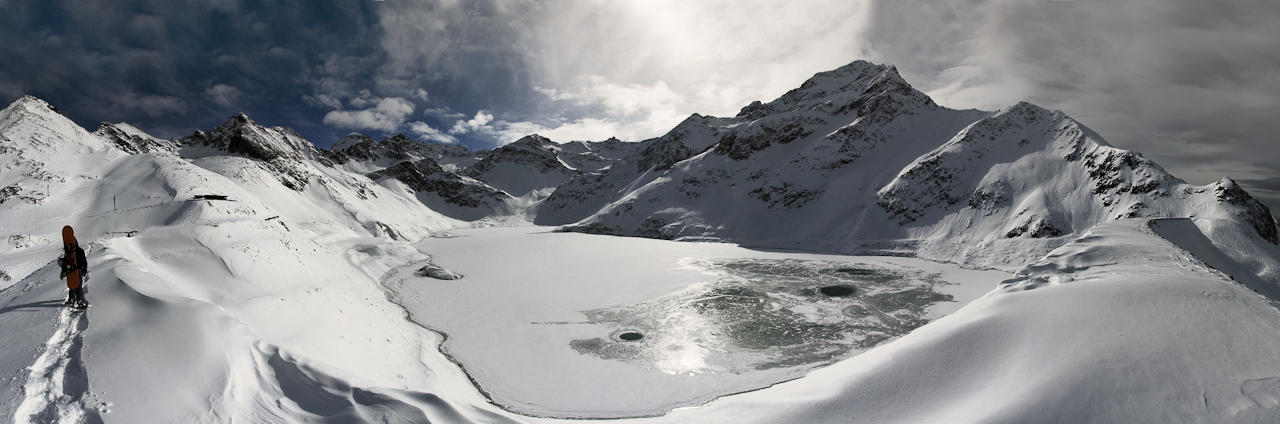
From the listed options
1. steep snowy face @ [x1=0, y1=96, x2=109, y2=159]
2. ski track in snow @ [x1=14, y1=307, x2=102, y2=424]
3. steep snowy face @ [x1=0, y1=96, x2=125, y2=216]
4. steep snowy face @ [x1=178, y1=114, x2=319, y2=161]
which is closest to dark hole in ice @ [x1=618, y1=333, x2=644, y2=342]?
ski track in snow @ [x1=14, y1=307, x2=102, y2=424]

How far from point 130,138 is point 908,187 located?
147 m

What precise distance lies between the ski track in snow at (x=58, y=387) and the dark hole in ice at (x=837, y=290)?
28239 mm

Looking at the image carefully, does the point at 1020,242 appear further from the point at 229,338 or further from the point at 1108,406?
the point at 229,338

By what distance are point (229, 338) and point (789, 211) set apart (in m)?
63.1

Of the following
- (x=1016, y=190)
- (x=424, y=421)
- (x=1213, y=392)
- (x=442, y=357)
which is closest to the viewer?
(x=1213, y=392)

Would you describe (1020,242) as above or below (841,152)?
below

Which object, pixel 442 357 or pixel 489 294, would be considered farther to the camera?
pixel 489 294

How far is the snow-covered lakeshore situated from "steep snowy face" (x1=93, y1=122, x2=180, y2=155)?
52.9 m

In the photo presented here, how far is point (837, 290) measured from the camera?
2773cm

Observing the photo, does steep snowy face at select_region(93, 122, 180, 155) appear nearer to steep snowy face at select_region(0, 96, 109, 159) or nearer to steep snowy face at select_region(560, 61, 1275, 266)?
steep snowy face at select_region(0, 96, 109, 159)

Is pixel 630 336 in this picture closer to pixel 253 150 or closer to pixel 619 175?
pixel 253 150

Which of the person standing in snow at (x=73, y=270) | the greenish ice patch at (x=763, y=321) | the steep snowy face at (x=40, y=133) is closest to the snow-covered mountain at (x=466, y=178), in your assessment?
the steep snowy face at (x=40, y=133)

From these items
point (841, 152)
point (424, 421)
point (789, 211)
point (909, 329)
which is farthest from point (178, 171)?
point (841, 152)

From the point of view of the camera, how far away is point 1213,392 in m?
5.62
